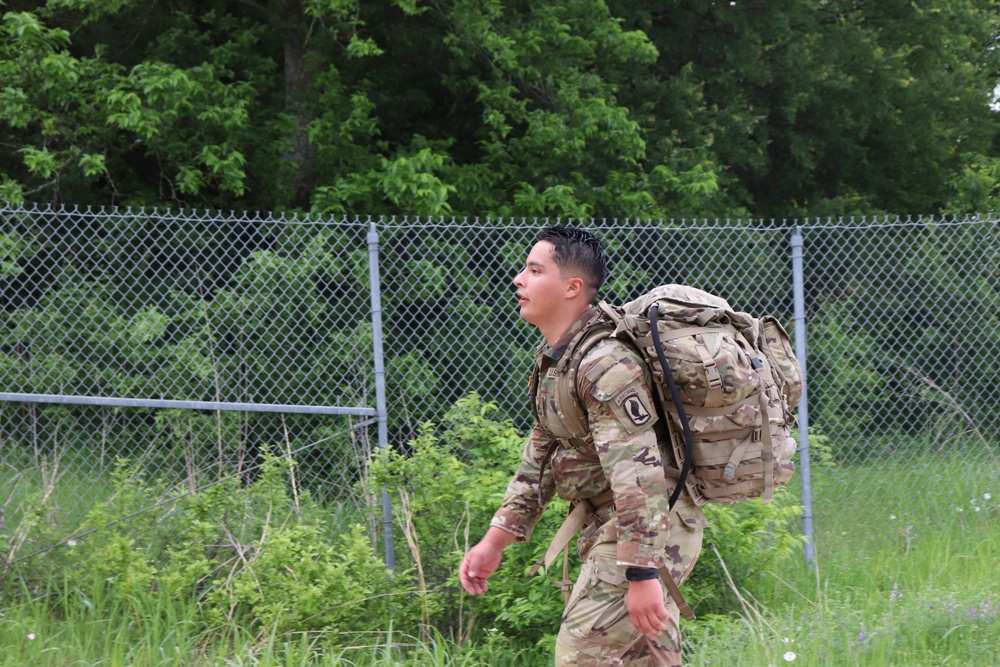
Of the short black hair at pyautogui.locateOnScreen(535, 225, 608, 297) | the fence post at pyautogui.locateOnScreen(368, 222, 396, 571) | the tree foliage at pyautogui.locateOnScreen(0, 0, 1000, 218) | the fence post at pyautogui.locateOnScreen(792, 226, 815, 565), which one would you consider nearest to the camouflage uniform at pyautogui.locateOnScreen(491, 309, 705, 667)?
the short black hair at pyautogui.locateOnScreen(535, 225, 608, 297)

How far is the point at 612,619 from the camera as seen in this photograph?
8.32 feet

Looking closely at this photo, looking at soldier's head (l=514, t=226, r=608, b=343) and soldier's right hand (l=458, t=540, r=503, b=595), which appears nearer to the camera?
soldier's head (l=514, t=226, r=608, b=343)

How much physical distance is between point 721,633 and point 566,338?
2.11 m

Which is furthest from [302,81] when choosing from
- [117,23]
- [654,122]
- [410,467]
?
[410,467]

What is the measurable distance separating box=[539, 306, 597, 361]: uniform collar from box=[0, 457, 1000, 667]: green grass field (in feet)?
5.86

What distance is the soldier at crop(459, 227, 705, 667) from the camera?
7.94ft

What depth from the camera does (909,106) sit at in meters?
12.0

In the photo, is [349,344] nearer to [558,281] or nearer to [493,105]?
[558,281]

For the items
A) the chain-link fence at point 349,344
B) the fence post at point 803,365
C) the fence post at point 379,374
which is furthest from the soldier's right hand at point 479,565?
the fence post at point 803,365

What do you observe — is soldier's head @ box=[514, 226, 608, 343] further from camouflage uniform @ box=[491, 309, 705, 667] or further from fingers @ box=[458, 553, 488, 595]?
fingers @ box=[458, 553, 488, 595]

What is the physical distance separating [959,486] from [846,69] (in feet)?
24.1

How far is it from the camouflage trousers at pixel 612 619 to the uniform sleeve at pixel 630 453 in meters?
0.11

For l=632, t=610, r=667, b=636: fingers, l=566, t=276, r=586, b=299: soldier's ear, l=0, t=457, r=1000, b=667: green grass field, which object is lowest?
l=0, t=457, r=1000, b=667: green grass field

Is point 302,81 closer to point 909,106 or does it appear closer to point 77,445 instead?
point 77,445
